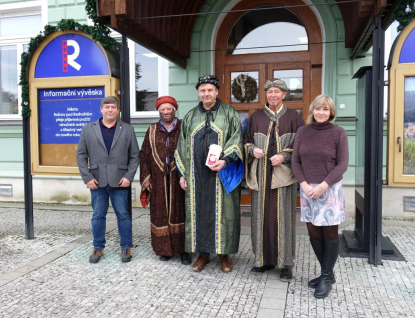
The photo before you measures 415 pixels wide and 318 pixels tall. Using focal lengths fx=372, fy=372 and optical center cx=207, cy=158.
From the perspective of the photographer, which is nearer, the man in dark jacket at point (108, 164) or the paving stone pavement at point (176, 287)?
the paving stone pavement at point (176, 287)

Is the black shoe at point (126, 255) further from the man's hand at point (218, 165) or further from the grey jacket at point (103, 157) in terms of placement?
the man's hand at point (218, 165)

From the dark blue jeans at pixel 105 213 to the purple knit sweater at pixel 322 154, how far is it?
188 centimetres

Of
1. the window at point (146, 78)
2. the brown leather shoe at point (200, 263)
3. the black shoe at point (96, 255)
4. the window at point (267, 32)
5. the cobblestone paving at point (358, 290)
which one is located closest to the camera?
the cobblestone paving at point (358, 290)

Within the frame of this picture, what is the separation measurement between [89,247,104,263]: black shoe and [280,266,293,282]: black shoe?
191 cm

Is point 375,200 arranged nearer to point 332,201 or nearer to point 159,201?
point 332,201

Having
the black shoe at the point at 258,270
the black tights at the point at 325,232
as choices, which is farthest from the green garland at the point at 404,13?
the black shoe at the point at 258,270

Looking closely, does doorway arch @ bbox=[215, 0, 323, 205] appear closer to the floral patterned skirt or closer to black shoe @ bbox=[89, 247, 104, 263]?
black shoe @ bbox=[89, 247, 104, 263]

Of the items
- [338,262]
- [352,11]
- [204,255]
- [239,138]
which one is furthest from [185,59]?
[338,262]

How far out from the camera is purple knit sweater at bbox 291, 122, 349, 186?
2.96 metres

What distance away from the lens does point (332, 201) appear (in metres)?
3.02

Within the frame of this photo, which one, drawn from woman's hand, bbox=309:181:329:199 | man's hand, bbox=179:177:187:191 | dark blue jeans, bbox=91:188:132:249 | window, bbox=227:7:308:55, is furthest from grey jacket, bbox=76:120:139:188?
window, bbox=227:7:308:55

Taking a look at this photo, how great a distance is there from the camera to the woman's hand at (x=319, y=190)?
2930 mm

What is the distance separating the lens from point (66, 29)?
4367mm

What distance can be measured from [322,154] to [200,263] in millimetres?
1625
